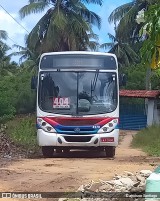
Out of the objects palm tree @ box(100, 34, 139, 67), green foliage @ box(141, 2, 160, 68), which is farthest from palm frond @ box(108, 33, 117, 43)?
green foliage @ box(141, 2, 160, 68)

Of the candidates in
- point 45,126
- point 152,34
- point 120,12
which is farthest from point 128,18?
point 152,34

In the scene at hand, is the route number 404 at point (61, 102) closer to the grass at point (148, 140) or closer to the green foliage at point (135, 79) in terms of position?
the grass at point (148, 140)

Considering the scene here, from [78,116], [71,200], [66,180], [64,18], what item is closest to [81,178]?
[66,180]

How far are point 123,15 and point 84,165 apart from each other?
26242 millimetres

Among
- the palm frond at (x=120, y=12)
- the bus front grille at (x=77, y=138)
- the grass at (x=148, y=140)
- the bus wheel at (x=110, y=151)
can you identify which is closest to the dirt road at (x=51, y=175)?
the bus front grille at (x=77, y=138)

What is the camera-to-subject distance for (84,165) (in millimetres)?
11711

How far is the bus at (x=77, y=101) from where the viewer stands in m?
13.7

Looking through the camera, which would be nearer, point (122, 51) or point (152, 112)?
point (152, 112)

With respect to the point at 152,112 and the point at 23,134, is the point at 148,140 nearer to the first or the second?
the point at 23,134

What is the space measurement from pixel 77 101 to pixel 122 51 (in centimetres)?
2964

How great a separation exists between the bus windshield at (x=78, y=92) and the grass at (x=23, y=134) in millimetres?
4156

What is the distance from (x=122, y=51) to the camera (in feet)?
141

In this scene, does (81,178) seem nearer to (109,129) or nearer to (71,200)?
(71,200)

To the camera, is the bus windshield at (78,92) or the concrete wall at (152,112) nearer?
the bus windshield at (78,92)
